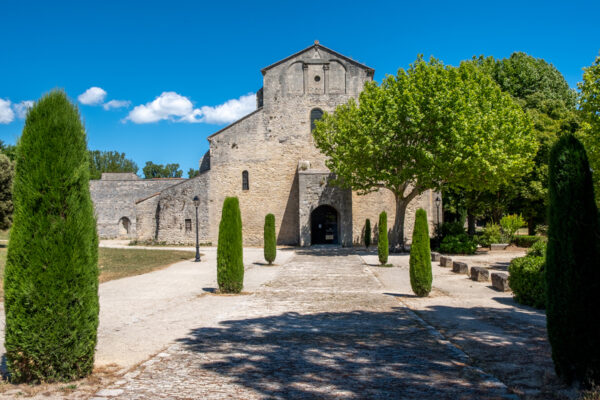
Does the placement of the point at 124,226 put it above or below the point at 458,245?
above

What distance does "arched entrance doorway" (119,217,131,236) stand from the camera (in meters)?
43.7

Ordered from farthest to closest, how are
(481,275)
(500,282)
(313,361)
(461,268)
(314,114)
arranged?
1. (314,114)
2. (461,268)
3. (481,275)
4. (500,282)
5. (313,361)

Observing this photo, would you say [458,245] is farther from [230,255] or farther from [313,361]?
[313,361]

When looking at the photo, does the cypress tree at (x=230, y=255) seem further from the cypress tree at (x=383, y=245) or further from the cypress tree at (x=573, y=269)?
the cypress tree at (x=383, y=245)

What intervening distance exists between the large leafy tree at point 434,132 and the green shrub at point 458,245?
9.85 ft

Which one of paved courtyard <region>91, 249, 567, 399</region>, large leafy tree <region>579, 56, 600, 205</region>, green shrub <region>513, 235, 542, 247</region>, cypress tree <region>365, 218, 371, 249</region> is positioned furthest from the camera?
cypress tree <region>365, 218, 371, 249</region>

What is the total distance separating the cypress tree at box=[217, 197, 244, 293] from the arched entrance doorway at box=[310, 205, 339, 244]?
65.4 ft

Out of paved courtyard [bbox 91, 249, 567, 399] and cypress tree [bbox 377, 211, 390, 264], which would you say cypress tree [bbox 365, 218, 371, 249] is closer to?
cypress tree [bbox 377, 211, 390, 264]

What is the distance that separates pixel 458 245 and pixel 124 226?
108ft

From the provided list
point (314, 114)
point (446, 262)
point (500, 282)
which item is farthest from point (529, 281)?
point (314, 114)

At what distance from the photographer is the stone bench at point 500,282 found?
39.1 ft

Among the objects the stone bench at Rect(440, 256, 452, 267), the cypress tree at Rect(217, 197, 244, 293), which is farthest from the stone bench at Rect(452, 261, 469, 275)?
the cypress tree at Rect(217, 197, 244, 293)

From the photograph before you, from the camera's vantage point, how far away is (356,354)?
19.5ft

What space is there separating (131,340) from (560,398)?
225 inches
